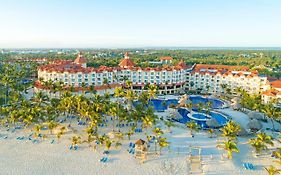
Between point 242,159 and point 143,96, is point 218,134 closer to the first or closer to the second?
point 242,159

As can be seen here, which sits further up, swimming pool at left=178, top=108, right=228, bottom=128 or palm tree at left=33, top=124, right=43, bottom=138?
palm tree at left=33, top=124, right=43, bottom=138

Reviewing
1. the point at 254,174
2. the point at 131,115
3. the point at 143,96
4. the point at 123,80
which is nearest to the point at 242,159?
the point at 254,174

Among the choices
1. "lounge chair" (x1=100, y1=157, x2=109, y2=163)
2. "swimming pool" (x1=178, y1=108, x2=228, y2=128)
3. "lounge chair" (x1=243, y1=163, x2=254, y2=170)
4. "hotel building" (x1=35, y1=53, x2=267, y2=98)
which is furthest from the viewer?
"hotel building" (x1=35, y1=53, x2=267, y2=98)

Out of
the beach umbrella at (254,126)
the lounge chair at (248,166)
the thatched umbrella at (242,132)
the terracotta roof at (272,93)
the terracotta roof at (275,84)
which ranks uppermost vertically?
the terracotta roof at (275,84)

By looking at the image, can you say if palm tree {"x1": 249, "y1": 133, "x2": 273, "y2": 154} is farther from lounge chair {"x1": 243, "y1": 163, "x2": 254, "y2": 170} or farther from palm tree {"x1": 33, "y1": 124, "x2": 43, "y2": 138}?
palm tree {"x1": 33, "y1": 124, "x2": 43, "y2": 138}

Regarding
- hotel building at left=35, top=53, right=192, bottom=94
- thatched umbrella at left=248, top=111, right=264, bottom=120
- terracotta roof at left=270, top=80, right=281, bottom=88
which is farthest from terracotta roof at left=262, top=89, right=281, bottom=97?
hotel building at left=35, top=53, right=192, bottom=94

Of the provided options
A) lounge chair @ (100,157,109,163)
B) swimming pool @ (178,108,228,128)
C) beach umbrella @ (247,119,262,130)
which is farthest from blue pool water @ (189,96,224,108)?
Answer: lounge chair @ (100,157,109,163)

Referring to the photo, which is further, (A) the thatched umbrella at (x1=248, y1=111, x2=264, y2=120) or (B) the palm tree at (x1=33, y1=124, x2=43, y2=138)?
(A) the thatched umbrella at (x1=248, y1=111, x2=264, y2=120)

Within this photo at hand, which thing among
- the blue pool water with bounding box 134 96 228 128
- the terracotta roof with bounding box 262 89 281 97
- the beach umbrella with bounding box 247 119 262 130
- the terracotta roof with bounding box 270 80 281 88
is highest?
the terracotta roof with bounding box 270 80 281 88

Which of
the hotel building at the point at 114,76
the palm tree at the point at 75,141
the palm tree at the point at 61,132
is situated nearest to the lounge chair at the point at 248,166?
the palm tree at the point at 75,141

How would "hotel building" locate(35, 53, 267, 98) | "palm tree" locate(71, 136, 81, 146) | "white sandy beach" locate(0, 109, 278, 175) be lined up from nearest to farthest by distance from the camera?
1. "white sandy beach" locate(0, 109, 278, 175)
2. "palm tree" locate(71, 136, 81, 146)
3. "hotel building" locate(35, 53, 267, 98)

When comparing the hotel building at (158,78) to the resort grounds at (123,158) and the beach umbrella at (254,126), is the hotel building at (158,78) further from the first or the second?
the resort grounds at (123,158)
